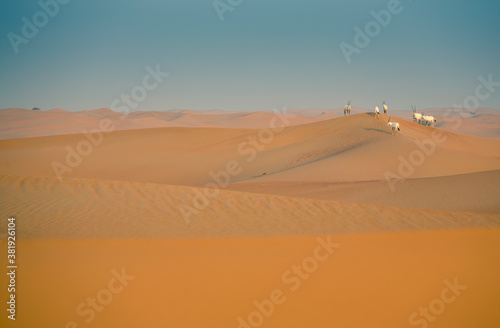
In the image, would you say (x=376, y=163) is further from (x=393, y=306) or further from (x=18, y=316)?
(x=18, y=316)

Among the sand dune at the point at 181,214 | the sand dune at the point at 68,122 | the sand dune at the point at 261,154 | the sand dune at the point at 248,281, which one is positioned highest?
the sand dune at the point at 68,122

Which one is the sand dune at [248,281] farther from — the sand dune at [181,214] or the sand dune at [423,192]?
the sand dune at [423,192]

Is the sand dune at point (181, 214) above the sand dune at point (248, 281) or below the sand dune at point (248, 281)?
above

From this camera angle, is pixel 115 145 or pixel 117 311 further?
pixel 115 145

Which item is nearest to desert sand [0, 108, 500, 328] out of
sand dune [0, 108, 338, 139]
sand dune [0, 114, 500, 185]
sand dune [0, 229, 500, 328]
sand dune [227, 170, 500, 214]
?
sand dune [0, 229, 500, 328]

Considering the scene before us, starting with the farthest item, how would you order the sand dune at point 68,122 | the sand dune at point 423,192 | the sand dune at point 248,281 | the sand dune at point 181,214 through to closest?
the sand dune at point 68,122 < the sand dune at point 423,192 < the sand dune at point 181,214 < the sand dune at point 248,281

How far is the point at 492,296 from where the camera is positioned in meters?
4.38

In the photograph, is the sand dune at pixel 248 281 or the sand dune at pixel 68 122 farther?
the sand dune at pixel 68 122

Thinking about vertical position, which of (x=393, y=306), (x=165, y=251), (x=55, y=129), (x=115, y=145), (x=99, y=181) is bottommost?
(x=393, y=306)

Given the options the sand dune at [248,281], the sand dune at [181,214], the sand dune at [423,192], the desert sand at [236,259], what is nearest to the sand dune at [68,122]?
the sand dune at [423,192]

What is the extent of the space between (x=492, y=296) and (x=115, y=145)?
26.4 meters

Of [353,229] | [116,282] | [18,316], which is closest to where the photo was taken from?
[18,316]

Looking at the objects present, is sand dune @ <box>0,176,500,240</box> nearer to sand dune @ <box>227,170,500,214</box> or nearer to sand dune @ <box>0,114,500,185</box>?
sand dune @ <box>227,170,500,214</box>

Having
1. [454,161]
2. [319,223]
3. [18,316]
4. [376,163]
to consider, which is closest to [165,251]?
[18,316]
